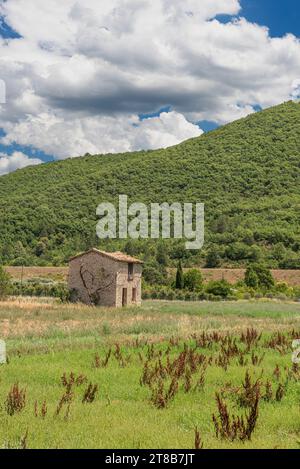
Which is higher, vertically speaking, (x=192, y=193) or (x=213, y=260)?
(x=192, y=193)

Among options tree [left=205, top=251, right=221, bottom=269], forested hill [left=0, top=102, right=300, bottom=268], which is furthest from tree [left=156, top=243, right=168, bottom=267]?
tree [left=205, top=251, right=221, bottom=269]

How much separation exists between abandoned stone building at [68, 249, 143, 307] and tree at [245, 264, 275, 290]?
23.7 metres

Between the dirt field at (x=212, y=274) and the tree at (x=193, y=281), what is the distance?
8.75 m

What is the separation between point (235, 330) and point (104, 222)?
8524 centimetres

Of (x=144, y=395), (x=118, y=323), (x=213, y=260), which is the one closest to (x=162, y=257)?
(x=213, y=260)

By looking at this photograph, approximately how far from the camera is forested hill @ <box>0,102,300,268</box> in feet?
291

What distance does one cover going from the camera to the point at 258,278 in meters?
65.9

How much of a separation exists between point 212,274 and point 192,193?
144ft

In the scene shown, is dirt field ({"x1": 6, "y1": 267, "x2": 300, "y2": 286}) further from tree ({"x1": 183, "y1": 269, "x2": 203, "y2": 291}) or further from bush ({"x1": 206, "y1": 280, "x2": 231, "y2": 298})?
bush ({"x1": 206, "y1": 280, "x2": 231, "y2": 298})

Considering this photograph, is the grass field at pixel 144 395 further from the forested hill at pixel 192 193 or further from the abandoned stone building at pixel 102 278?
the forested hill at pixel 192 193

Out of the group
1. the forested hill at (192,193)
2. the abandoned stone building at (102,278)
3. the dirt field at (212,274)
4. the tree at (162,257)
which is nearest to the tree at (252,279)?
the dirt field at (212,274)

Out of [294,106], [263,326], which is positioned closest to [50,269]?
[263,326]

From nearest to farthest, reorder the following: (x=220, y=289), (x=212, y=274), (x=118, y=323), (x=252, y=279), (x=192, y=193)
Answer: (x=118, y=323) → (x=220, y=289) → (x=252, y=279) → (x=212, y=274) → (x=192, y=193)

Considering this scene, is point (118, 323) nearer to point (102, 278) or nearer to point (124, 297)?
point (102, 278)
